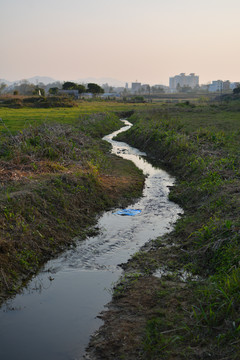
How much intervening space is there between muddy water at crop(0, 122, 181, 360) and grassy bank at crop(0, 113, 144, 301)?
1.49ft

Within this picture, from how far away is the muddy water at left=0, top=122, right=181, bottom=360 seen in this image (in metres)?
5.65

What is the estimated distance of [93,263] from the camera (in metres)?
8.42

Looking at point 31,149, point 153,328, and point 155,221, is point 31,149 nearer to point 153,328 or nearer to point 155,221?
point 155,221

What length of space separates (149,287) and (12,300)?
2721 millimetres

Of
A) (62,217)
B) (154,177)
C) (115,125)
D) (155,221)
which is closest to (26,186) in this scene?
(62,217)

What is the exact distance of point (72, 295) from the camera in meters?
7.06

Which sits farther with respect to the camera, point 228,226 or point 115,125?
point 115,125

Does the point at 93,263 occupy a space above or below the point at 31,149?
below

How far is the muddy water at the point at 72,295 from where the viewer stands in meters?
5.65

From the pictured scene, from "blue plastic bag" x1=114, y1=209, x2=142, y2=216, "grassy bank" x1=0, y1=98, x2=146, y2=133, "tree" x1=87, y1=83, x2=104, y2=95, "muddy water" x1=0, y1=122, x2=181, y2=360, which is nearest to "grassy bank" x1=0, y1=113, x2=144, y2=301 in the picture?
"muddy water" x1=0, y1=122, x2=181, y2=360

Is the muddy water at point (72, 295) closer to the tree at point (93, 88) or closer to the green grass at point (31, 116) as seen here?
the green grass at point (31, 116)

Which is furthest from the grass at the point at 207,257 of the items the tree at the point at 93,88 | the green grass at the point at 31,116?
the tree at the point at 93,88

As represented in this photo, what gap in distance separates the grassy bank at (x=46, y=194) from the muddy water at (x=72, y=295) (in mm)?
454

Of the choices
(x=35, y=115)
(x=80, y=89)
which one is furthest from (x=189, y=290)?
Result: (x=80, y=89)
